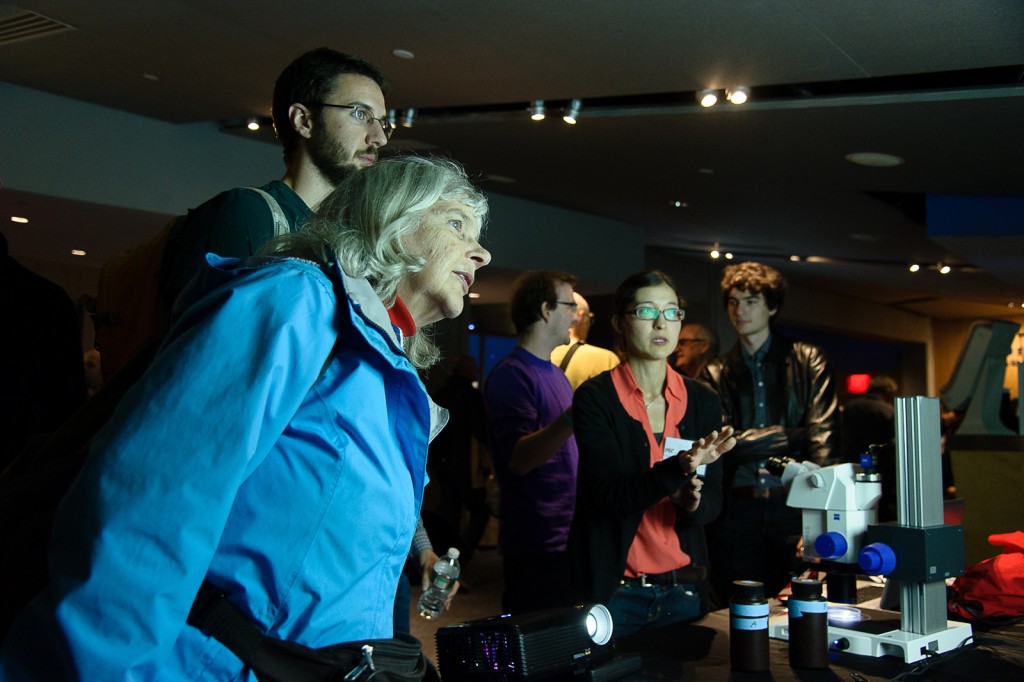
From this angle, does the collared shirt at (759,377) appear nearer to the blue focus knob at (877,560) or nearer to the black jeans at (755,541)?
the black jeans at (755,541)

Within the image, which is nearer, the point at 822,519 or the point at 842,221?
the point at 822,519

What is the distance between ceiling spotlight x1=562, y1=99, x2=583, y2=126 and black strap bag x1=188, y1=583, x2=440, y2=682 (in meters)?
4.54

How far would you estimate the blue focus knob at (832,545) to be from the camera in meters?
1.97

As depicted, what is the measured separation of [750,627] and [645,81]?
12.1ft

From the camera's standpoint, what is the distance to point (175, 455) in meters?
0.91

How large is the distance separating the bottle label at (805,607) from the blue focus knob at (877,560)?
0.22 metres

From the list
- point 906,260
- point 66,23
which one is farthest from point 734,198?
point 66,23

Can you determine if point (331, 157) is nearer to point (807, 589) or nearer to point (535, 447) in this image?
point (535, 447)

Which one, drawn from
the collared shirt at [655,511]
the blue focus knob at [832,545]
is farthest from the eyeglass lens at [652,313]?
the blue focus knob at [832,545]

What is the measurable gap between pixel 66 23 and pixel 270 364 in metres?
4.10

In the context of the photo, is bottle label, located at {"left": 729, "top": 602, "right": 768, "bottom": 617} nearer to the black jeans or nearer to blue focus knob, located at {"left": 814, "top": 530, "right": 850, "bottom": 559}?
blue focus knob, located at {"left": 814, "top": 530, "right": 850, "bottom": 559}

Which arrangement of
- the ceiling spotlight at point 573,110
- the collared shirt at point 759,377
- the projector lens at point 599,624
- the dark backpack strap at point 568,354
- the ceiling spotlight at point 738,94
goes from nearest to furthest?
the projector lens at point 599,624, the collared shirt at point 759,377, the dark backpack strap at point 568,354, the ceiling spotlight at point 738,94, the ceiling spotlight at point 573,110

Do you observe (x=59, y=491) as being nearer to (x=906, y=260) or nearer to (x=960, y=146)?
(x=960, y=146)

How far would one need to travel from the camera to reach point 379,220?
1214mm
